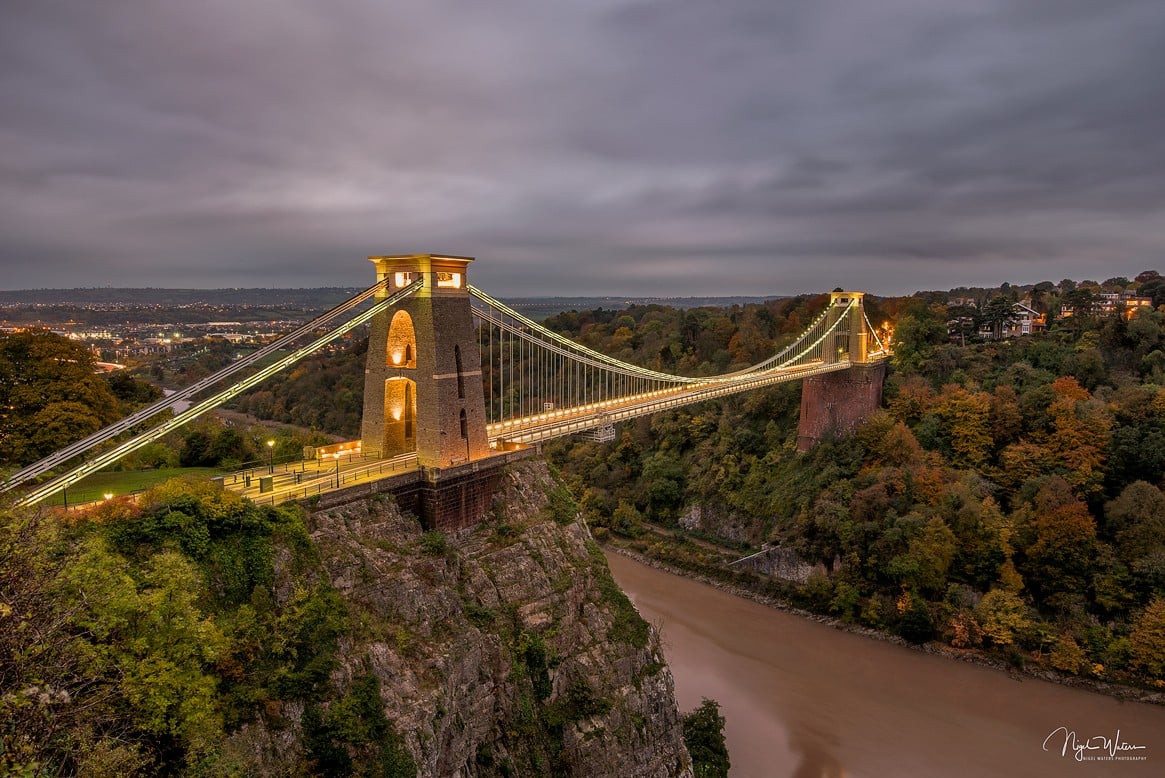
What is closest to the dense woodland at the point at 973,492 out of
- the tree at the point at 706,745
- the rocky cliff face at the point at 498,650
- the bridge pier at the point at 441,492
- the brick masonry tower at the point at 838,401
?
the brick masonry tower at the point at 838,401

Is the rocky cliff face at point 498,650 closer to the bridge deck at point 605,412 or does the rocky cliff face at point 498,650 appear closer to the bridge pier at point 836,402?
the bridge deck at point 605,412

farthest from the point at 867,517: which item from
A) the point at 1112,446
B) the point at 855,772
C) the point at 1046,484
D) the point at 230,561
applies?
the point at 230,561

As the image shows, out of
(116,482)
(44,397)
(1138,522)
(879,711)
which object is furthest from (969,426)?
(44,397)

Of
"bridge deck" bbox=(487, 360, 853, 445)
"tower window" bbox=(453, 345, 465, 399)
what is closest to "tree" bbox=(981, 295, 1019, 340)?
"bridge deck" bbox=(487, 360, 853, 445)

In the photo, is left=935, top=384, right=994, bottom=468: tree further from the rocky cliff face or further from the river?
the rocky cliff face

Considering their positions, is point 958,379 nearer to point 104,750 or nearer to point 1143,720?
point 1143,720
